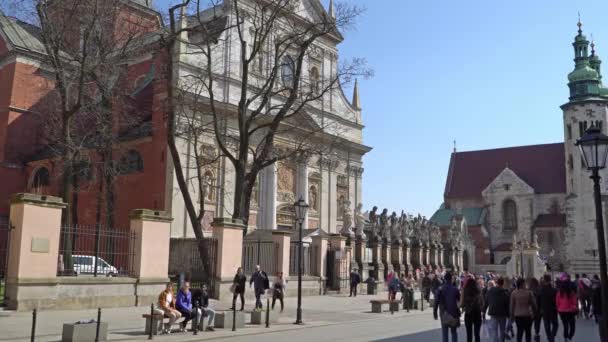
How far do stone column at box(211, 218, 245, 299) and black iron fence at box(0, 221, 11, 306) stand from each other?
22.1ft

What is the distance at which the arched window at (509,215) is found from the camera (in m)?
65.9

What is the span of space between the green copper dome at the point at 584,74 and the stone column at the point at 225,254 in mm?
51749

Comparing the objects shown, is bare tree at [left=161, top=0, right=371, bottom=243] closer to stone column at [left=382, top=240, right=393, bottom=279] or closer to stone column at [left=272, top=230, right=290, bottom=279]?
stone column at [left=272, top=230, right=290, bottom=279]

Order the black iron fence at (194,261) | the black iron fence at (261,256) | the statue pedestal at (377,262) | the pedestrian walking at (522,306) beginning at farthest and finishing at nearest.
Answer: the statue pedestal at (377,262) < the black iron fence at (261,256) < the black iron fence at (194,261) < the pedestrian walking at (522,306)

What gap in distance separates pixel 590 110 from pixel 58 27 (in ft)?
176

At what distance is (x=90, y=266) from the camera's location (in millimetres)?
18359

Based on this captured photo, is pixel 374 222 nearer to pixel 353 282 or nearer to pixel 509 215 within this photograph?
pixel 353 282

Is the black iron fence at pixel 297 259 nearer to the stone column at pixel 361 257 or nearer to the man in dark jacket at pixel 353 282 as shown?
the man in dark jacket at pixel 353 282

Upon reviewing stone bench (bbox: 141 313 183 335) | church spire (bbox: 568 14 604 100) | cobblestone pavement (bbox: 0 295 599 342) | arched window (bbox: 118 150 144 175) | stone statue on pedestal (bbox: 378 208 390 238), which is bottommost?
cobblestone pavement (bbox: 0 295 599 342)

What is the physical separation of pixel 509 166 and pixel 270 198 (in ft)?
147

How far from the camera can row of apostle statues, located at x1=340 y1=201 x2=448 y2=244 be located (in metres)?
32.2

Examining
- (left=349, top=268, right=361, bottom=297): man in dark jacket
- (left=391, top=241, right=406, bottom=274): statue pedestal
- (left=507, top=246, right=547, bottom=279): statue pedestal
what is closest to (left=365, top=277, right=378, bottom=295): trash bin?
(left=349, top=268, right=361, bottom=297): man in dark jacket

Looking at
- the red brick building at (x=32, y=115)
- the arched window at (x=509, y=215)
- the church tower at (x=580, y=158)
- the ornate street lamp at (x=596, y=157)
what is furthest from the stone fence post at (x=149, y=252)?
the arched window at (x=509, y=215)

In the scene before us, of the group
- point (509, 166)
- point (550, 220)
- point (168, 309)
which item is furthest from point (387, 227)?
point (509, 166)
